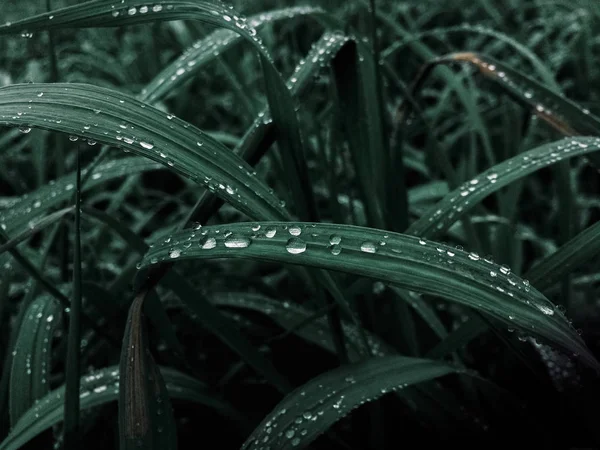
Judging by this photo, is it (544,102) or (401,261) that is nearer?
(401,261)

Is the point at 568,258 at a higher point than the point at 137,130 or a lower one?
lower

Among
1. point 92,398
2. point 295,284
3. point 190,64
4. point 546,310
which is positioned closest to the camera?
point 546,310

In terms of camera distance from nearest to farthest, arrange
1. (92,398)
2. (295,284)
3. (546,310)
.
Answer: (546,310) < (92,398) < (295,284)

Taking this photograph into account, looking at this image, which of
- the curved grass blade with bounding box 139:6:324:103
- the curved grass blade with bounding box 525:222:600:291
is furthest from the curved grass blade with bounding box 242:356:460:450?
the curved grass blade with bounding box 139:6:324:103

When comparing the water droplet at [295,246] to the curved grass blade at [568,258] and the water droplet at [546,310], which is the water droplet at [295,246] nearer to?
the water droplet at [546,310]

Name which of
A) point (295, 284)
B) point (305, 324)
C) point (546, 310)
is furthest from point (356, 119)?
point (295, 284)

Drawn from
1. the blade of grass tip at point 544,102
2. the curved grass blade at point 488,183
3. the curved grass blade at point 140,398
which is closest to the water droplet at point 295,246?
the curved grass blade at point 140,398

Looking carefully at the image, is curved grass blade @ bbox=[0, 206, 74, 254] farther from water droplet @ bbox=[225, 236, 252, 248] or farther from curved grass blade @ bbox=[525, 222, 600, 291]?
curved grass blade @ bbox=[525, 222, 600, 291]

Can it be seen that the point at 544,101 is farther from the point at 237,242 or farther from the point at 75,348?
the point at 75,348
